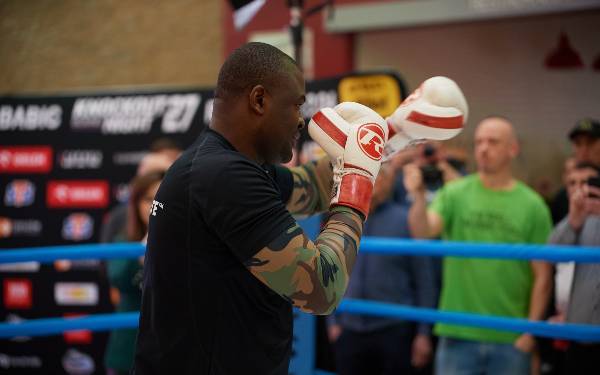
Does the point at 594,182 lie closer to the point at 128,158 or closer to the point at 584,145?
the point at 584,145

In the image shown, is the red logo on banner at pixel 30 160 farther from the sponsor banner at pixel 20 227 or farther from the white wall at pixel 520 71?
the white wall at pixel 520 71

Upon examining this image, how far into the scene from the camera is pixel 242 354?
1678 mm

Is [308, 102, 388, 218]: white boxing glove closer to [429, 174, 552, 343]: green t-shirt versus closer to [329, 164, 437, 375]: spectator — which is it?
[429, 174, 552, 343]: green t-shirt

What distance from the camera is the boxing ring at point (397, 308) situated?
2.69 meters

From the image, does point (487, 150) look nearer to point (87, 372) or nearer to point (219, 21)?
point (87, 372)

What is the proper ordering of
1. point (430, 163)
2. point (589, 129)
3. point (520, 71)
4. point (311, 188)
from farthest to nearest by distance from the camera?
1. point (520, 71)
2. point (430, 163)
3. point (589, 129)
4. point (311, 188)

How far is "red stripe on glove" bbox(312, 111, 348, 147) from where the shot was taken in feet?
6.37

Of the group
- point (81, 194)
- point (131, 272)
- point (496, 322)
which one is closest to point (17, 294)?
point (81, 194)

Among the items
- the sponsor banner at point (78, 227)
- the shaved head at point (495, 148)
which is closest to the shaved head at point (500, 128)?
the shaved head at point (495, 148)

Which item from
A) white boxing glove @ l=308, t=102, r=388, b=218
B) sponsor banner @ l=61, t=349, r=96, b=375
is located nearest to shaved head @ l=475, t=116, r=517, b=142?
white boxing glove @ l=308, t=102, r=388, b=218

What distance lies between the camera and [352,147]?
6.10ft

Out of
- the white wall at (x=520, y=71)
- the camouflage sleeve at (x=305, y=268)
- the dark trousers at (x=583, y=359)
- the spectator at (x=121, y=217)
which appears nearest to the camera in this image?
the camouflage sleeve at (x=305, y=268)

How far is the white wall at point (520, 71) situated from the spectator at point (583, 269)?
3.06m

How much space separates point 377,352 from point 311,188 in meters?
1.86
